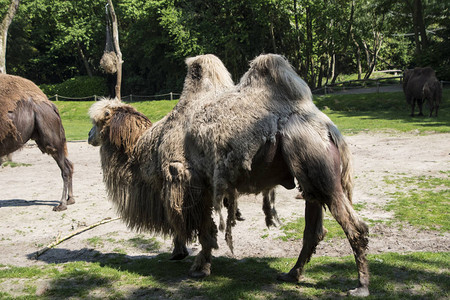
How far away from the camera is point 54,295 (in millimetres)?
4344

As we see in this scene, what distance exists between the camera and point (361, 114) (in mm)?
24359

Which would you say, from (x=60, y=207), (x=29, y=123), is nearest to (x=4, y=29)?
(x=29, y=123)

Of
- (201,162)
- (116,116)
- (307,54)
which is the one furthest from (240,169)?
(307,54)

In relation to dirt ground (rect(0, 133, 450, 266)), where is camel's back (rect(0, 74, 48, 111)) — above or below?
above

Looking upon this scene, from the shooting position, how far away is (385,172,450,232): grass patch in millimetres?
6535

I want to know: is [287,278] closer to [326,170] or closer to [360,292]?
[360,292]

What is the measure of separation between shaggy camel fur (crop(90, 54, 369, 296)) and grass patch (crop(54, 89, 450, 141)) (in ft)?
45.0

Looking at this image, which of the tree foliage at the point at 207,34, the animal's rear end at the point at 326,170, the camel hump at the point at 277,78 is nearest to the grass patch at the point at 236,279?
the animal's rear end at the point at 326,170

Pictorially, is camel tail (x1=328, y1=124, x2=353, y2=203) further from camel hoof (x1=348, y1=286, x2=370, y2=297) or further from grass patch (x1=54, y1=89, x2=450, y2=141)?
grass patch (x1=54, y1=89, x2=450, y2=141)

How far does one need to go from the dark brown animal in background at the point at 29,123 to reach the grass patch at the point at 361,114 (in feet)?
37.0

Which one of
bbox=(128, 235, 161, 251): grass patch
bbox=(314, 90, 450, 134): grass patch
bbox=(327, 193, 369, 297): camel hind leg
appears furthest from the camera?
bbox=(314, 90, 450, 134): grass patch

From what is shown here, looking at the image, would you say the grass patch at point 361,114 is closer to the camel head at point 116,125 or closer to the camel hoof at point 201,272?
the camel head at point 116,125

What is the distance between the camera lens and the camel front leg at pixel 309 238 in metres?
4.51

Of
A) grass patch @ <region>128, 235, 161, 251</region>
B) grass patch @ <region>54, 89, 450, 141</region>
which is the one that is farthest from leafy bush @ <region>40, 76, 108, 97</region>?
grass patch @ <region>128, 235, 161, 251</region>
